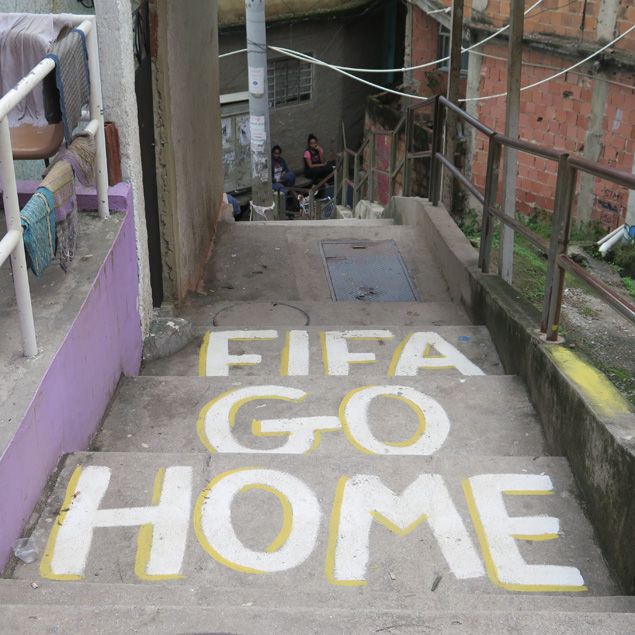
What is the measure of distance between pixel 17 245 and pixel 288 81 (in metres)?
17.2

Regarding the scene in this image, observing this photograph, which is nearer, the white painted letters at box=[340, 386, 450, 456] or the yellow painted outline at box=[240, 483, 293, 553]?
the yellow painted outline at box=[240, 483, 293, 553]

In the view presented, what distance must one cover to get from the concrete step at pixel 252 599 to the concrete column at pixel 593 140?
9664 millimetres

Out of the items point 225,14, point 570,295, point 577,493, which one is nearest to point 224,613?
point 577,493

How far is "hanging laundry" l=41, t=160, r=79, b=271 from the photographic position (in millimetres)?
3127

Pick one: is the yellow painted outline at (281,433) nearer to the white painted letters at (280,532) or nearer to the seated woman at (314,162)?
the white painted letters at (280,532)

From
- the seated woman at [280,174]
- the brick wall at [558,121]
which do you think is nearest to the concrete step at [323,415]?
the brick wall at [558,121]

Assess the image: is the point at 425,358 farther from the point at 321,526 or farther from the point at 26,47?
the point at 26,47

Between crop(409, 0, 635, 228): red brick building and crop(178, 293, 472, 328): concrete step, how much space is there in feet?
20.4

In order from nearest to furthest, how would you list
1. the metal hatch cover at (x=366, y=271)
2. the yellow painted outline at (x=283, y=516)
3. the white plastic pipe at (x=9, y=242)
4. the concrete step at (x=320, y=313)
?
1. the white plastic pipe at (x=9, y=242)
2. the yellow painted outline at (x=283, y=516)
3. the concrete step at (x=320, y=313)
4. the metal hatch cover at (x=366, y=271)

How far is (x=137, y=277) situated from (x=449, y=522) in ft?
6.96

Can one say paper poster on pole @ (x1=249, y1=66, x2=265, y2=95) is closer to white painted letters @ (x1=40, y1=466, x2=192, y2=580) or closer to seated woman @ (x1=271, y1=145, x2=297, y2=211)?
seated woman @ (x1=271, y1=145, x2=297, y2=211)

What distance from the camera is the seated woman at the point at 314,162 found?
18.5m

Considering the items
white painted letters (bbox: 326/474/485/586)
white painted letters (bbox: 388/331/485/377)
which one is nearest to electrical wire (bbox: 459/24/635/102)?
white painted letters (bbox: 388/331/485/377)

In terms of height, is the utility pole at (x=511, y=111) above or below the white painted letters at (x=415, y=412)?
above
